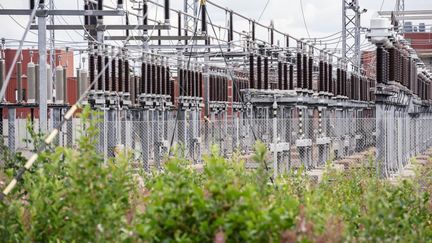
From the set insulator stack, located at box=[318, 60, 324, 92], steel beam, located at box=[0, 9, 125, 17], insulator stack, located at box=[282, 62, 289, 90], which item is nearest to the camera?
steel beam, located at box=[0, 9, 125, 17]

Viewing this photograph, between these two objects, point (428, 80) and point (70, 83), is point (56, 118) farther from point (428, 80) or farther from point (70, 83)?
point (428, 80)

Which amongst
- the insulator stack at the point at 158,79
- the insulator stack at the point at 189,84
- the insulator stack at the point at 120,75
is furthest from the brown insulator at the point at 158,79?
the insulator stack at the point at 189,84

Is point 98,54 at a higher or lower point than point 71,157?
higher

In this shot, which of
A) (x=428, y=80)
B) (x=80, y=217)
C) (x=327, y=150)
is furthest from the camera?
(x=428, y=80)

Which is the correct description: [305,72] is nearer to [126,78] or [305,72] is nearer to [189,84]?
[189,84]

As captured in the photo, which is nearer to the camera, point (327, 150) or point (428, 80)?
point (327, 150)

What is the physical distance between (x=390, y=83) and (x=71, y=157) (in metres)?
12.2

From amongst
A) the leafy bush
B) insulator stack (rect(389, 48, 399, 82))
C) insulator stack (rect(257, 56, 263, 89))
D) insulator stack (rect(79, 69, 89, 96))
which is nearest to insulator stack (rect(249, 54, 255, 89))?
insulator stack (rect(257, 56, 263, 89))

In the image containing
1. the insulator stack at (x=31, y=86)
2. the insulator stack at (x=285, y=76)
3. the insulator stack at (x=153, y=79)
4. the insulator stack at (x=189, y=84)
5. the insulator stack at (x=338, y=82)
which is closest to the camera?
the insulator stack at (x=31, y=86)

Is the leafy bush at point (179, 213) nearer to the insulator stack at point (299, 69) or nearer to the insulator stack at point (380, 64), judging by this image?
the insulator stack at point (380, 64)

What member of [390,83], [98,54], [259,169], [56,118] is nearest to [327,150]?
[390,83]

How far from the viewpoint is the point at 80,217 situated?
5.55 metres

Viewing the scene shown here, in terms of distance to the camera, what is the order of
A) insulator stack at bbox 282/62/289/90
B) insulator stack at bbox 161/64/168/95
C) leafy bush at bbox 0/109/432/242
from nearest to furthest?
leafy bush at bbox 0/109/432/242 → insulator stack at bbox 161/64/168/95 → insulator stack at bbox 282/62/289/90

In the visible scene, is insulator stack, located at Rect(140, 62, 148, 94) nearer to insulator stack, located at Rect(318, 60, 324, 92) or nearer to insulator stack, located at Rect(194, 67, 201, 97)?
insulator stack, located at Rect(194, 67, 201, 97)
